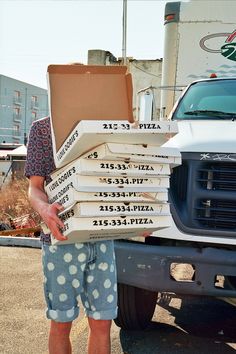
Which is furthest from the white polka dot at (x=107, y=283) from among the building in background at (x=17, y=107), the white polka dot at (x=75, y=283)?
the building in background at (x=17, y=107)

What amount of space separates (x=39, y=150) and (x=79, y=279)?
28.2 inches

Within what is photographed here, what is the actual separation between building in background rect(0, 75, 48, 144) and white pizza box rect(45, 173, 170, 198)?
59.8 m

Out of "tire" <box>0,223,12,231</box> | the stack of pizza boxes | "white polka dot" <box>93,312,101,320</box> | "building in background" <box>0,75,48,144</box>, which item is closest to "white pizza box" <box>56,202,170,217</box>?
the stack of pizza boxes

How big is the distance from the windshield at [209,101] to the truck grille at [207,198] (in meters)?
1.03

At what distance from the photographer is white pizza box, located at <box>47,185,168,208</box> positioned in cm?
229

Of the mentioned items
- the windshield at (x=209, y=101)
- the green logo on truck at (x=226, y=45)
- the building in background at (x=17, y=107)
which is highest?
the green logo on truck at (x=226, y=45)

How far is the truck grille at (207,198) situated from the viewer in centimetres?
333

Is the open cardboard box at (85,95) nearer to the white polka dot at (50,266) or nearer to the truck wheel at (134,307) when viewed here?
the white polka dot at (50,266)

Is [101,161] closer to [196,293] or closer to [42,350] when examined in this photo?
[196,293]

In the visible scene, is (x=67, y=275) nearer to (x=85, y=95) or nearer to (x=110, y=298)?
(x=110, y=298)

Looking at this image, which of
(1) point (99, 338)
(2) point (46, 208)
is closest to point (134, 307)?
(1) point (99, 338)

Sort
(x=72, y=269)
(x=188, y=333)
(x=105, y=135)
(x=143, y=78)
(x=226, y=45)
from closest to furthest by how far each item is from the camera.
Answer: (x=105, y=135) → (x=72, y=269) → (x=188, y=333) → (x=226, y=45) → (x=143, y=78)

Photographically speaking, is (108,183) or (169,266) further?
(169,266)

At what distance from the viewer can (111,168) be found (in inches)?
92.7
